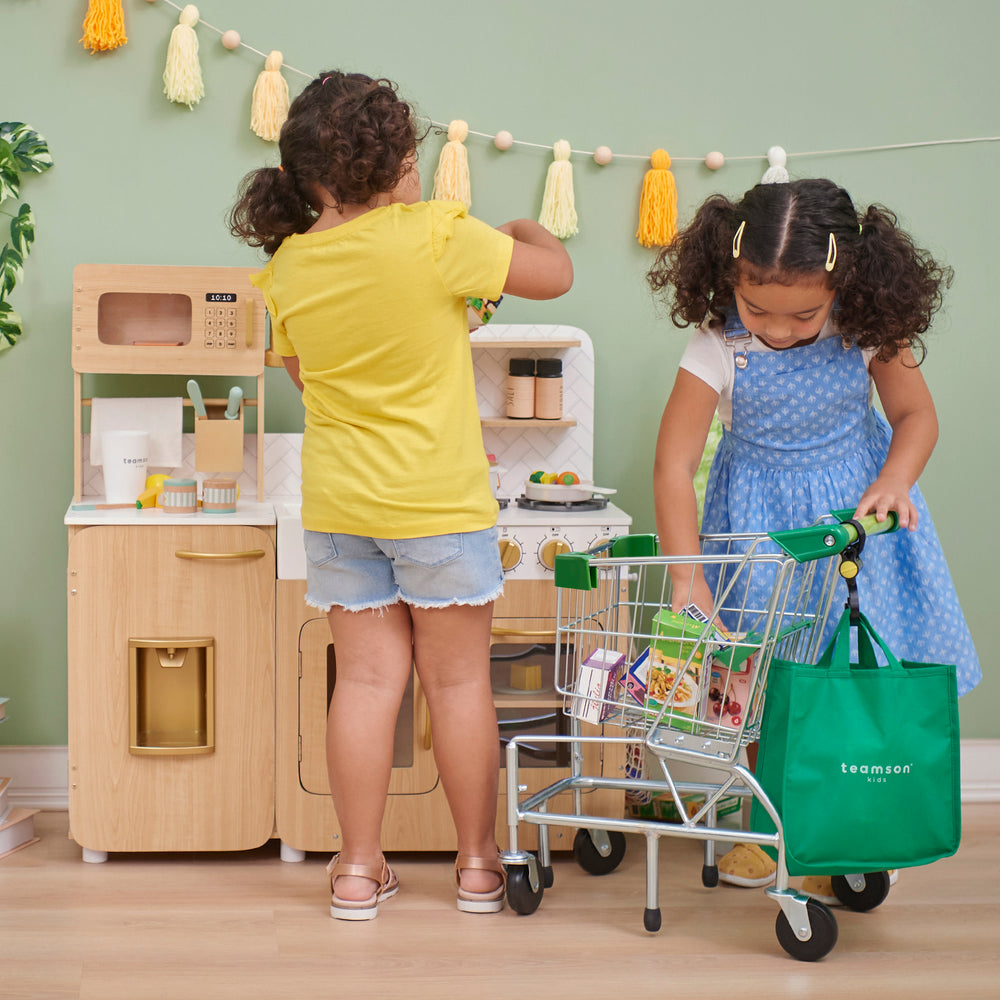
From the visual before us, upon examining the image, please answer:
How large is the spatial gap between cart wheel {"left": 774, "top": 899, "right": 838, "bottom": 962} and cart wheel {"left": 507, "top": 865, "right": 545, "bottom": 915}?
0.44m

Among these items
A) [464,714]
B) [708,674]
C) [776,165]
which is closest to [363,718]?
[464,714]

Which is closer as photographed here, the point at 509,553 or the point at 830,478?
the point at 830,478

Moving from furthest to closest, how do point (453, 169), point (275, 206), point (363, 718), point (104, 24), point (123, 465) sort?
point (453, 169) → point (104, 24) → point (123, 465) → point (363, 718) → point (275, 206)

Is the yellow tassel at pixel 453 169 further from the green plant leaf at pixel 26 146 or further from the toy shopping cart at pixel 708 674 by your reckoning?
the toy shopping cart at pixel 708 674

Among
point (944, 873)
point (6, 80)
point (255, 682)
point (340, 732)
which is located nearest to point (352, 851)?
point (340, 732)

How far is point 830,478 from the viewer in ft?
6.81

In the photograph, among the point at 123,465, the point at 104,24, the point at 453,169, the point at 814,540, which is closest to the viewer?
the point at 814,540

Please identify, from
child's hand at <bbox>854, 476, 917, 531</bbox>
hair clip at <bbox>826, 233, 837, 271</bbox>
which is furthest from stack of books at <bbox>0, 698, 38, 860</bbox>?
hair clip at <bbox>826, 233, 837, 271</bbox>

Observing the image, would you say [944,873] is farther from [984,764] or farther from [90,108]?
[90,108]

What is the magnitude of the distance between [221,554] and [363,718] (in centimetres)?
50

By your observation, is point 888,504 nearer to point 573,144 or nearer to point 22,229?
point 573,144

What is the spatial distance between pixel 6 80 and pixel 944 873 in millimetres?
2726

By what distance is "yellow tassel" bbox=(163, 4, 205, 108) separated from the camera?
8.51 feet

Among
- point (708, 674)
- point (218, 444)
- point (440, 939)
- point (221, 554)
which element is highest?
point (218, 444)
